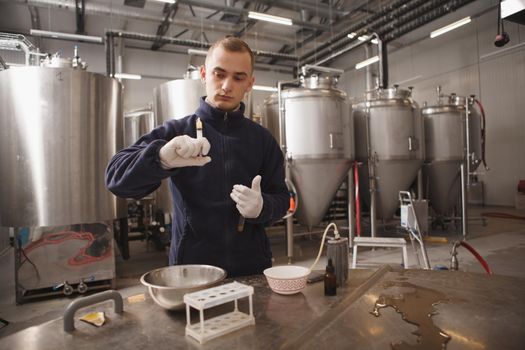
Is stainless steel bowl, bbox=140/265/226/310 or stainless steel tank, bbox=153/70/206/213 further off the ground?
stainless steel tank, bbox=153/70/206/213

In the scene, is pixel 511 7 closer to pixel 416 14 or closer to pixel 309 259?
pixel 309 259

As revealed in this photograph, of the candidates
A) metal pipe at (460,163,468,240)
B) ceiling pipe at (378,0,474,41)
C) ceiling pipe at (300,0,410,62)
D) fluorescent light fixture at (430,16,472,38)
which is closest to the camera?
metal pipe at (460,163,468,240)

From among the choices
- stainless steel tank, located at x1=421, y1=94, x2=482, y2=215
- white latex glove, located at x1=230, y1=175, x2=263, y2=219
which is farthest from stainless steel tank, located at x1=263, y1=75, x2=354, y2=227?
white latex glove, located at x1=230, y1=175, x2=263, y2=219

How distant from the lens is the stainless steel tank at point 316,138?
4191 millimetres

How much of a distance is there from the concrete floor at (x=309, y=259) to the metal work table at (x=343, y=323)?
2142 mm

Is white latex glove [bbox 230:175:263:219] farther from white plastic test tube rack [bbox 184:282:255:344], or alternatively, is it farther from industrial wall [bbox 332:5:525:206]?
industrial wall [bbox 332:5:525:206]

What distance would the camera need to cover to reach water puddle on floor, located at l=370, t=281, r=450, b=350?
837mm

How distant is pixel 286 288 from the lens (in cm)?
109

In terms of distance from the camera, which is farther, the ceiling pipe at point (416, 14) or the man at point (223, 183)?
the ceiling pipe at point (416, 14)

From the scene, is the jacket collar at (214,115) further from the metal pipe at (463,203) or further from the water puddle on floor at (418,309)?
the metal pipe at (463,203)

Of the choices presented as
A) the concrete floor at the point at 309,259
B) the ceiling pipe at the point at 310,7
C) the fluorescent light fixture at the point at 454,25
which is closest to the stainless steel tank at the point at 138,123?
the concrete floor at the point at 309,259

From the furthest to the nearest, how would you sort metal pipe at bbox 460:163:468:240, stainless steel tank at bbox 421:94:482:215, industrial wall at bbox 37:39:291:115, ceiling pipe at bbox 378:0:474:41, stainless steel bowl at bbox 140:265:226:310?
1. industrial wall at bbox 37:39:291:115
2. ceiling pipe at bbox 378:0:474:41
3. stainless steel tank at bbox 421:94:482:215
4. metal pipe at bbox 460:163:468:240
5. stainless steel bowl at bbox 140:265:226:310

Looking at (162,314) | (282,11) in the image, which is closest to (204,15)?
(282,11)

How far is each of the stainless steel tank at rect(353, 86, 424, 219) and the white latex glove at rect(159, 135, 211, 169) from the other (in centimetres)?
405
